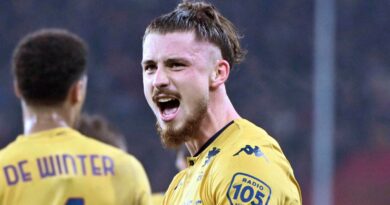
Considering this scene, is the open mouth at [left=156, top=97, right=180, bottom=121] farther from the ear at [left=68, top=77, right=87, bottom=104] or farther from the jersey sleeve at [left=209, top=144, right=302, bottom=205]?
the ear at [left=68, top=77, right=87, bottom=104]

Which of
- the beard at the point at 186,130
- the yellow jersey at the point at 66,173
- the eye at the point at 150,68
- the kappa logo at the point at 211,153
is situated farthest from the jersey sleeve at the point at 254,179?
the yellow jersey at the point at 66,173

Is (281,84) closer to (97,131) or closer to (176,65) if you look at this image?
(97,131)

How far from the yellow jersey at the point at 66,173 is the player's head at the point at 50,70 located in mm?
170

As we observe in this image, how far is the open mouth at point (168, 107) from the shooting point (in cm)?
351

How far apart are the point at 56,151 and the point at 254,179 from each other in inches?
67.6

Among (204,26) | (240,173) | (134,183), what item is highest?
(204,26)

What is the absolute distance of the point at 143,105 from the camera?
11.6 metres

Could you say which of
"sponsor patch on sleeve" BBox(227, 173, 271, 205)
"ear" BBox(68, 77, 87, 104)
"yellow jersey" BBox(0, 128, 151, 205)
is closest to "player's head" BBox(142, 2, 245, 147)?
"sponsor patch on sleeve" BBox(227, 173, 271, 205)

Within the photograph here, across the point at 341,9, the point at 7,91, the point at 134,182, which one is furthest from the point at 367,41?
the point at 134,182

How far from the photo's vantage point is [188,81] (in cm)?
347

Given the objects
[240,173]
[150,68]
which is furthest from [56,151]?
[240,173]

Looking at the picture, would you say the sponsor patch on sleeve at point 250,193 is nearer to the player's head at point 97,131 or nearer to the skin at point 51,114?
the skin at point 51,114

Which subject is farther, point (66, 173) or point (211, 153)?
point (66, 173)

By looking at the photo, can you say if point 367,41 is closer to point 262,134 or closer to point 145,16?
point 145,16
